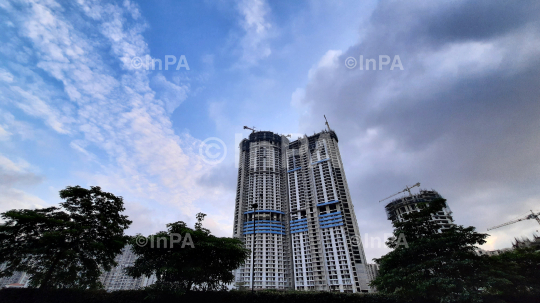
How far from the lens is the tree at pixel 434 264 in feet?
54.4

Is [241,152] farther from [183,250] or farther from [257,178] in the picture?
[183,250]

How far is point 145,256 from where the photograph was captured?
23.0m

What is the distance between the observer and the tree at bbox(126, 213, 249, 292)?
69.8 feet

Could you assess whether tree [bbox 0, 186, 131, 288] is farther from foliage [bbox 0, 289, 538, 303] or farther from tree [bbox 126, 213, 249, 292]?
tree [bbox 126, 213, 249, 292]

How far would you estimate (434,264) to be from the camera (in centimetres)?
1791

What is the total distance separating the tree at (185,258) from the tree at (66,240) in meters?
3.66

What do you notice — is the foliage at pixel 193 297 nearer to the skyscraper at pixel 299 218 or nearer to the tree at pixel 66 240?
the tree at pixel 66 240

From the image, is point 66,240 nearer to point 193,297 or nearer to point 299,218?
point 193,297

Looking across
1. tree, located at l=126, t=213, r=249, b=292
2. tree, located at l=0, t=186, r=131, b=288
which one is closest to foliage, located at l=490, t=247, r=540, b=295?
tree, located at l=126, t=213, r=249, b=292

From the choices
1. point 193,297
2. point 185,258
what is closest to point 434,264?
point 193,297

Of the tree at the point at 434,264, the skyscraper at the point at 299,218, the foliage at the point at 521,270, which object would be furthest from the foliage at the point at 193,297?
the skyscraper at the point at 299,218

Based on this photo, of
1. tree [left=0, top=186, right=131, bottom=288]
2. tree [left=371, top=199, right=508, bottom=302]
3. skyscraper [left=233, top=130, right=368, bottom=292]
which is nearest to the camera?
tree [left=371, top=199, right=508, bottom=302]

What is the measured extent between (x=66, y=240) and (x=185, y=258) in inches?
446

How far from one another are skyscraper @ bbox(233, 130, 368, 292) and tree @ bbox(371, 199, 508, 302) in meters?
64.9
